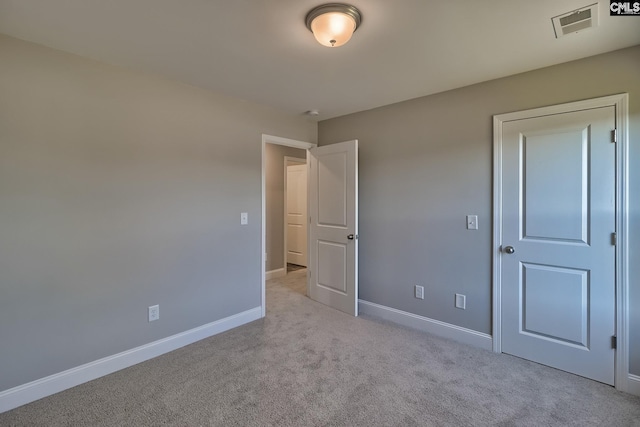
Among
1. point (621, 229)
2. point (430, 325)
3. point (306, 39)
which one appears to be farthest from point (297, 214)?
point (621, 229)

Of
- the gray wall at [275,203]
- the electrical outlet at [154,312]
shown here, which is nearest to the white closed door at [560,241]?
the electrical outlet at [154,312]

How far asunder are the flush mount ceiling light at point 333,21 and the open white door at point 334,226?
1623 mm

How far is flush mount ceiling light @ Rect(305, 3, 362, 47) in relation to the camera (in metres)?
1.58

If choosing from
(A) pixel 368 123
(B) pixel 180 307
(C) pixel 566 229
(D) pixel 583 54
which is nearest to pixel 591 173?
(C) pixel 566 229

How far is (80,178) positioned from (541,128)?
3.48m

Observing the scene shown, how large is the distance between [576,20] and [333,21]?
4.60 ft

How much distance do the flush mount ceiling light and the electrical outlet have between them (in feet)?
7.91

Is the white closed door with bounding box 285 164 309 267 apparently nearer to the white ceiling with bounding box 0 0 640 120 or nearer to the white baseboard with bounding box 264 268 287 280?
the white baseboard with bounding box 264 268 287 280

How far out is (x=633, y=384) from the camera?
6.61ft

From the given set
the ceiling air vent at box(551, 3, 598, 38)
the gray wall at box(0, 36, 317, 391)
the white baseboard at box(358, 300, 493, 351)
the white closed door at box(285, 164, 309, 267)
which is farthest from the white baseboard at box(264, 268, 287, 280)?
the ceiling air vent at box(551, 3, 598, 38)

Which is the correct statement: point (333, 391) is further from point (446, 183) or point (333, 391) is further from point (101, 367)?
point (446, 183)

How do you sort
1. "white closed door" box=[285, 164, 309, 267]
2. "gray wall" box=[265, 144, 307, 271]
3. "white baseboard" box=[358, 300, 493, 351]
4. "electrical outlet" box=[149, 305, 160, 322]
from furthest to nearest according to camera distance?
"white closed door" box=[285, 164, 309, 267], "gray wall" box=[265, 144, 307, 271], "white baseboard" box=[358, 300, 493, 351], "electrical outlet" box=[149, 305, 160, 322]

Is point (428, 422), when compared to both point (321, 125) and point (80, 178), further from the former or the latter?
point (321, 125)

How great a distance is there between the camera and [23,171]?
1909mm
